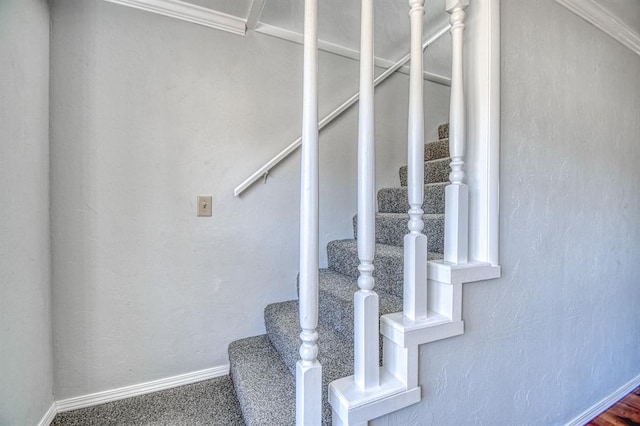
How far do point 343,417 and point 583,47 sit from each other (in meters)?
1.87

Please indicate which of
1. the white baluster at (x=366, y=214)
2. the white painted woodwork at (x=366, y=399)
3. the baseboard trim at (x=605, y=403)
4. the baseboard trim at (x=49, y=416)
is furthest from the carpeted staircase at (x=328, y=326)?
the baseboard trim at (x=605, y=403)

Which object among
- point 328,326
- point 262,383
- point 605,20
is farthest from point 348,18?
point 262,383

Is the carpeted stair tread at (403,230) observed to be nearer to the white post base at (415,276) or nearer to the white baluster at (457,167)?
the white baluster at (457,167)

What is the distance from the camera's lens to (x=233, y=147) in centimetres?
161

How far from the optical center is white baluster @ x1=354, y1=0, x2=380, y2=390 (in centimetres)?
77

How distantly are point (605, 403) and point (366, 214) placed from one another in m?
1.83

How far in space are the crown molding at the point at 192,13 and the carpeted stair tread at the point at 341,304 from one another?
149 centimetres

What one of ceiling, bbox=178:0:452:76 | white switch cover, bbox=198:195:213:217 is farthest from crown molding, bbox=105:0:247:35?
white switch cover, bbox=198:195:213:217

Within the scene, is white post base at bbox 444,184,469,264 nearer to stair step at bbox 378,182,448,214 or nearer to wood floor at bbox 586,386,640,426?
stair step at bbox 378,182,448,214

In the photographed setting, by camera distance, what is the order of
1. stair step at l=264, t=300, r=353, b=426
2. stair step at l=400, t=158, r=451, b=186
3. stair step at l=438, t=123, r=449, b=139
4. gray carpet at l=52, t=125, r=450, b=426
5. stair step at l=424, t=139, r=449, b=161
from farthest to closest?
stair step at l=438, t=123, r=449, b=139, stair step at l=424, t=139, r=449, b=161, stair step at l=400, t=158, r=451, b=186, gray carpet at l=52, t=125, r=450, b=426, stair step at l=264, t=300, r=353, b=426

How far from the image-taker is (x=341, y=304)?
45.6 inches

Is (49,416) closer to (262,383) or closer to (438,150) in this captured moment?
(262,383)

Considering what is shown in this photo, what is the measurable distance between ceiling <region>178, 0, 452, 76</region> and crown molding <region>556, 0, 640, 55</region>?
647mm

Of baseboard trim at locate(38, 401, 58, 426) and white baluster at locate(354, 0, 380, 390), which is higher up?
white baluster at locate(354, 0, 380, 390)
